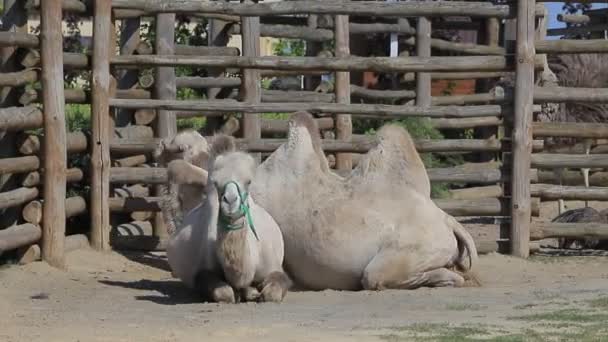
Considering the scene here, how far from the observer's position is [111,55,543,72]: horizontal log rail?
1148cm

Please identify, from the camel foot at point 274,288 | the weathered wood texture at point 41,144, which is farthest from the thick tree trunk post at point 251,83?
the camel foot at point 274,288

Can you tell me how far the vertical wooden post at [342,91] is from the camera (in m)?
13.8

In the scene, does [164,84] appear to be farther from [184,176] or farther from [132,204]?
[184,176]

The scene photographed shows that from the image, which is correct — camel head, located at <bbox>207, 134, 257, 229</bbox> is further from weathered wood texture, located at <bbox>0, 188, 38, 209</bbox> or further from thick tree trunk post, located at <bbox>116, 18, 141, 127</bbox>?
thick tree trunk post, located at <bbox>116, 18, 141, 127</bbox>

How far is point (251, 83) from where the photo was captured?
12.1 meters

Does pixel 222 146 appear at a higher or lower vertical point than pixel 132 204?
higher

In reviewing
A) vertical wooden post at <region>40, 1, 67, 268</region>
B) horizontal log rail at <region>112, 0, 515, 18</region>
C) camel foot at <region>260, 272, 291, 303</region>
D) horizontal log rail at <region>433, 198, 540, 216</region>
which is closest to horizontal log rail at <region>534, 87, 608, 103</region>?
horizontal log rail at <region>112, 0, 515, 18</region>

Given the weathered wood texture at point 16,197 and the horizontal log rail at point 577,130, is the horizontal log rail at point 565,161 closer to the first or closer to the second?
the horizontal log rail at point 577,130

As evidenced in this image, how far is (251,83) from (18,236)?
2913 mm

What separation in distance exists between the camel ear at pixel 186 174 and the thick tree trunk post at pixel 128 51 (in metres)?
2.62

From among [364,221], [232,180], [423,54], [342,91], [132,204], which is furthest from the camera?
[423,54]

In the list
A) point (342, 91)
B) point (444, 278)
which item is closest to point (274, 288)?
point (444, 278)

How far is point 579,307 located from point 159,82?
5.30 metres

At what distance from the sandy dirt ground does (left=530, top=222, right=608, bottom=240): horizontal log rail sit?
87cm
